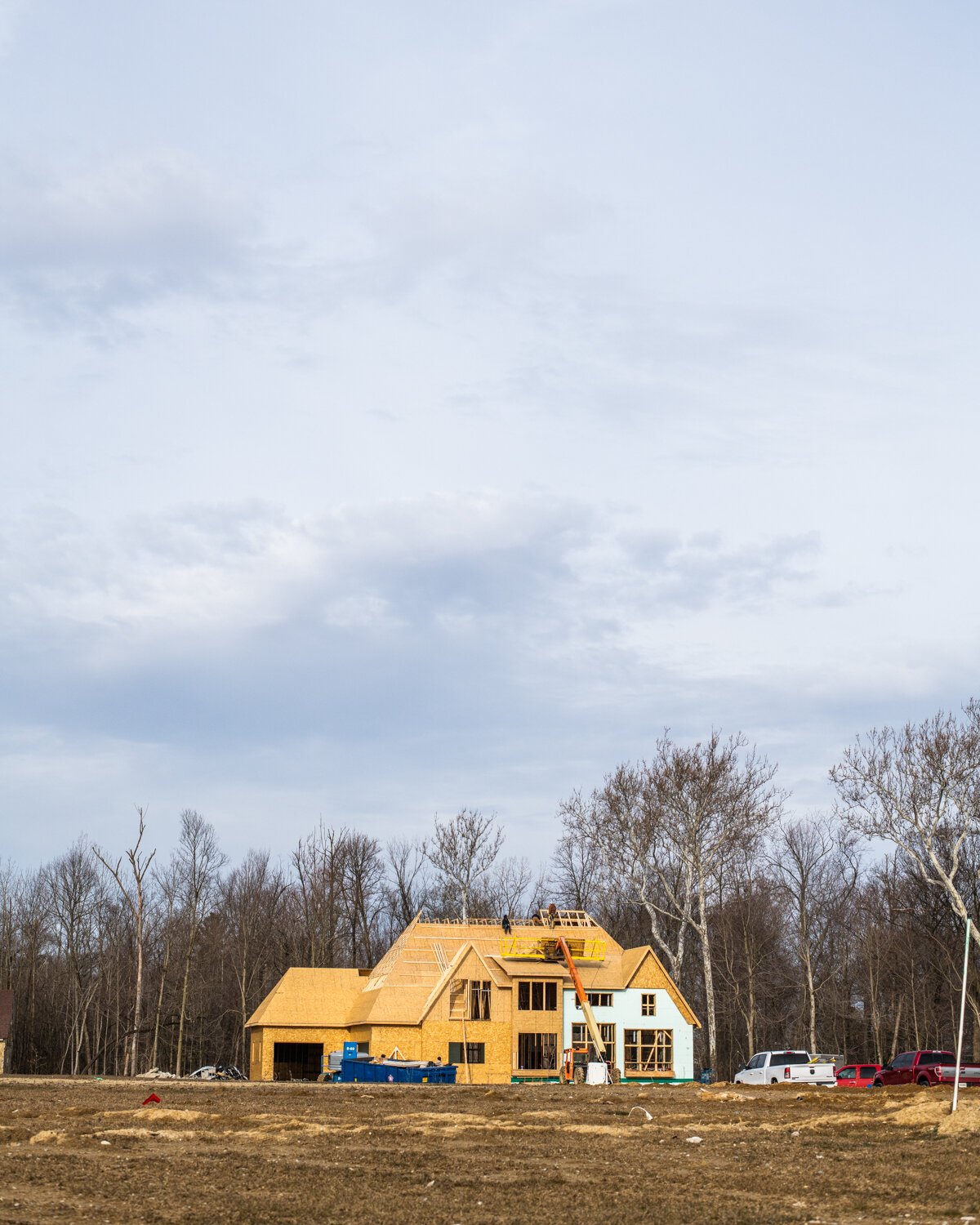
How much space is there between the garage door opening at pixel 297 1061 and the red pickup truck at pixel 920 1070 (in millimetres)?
30130

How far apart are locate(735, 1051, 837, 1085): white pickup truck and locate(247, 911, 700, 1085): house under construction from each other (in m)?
15.6

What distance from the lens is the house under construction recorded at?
61.7m

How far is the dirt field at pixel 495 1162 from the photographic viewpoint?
15008mm

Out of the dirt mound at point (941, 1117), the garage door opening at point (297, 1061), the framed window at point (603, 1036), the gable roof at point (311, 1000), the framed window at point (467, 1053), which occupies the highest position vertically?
the gable roof at point (311, 1000)

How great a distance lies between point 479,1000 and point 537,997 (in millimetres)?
2937

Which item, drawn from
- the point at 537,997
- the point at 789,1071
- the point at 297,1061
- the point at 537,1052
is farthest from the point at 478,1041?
the point at 789,1071

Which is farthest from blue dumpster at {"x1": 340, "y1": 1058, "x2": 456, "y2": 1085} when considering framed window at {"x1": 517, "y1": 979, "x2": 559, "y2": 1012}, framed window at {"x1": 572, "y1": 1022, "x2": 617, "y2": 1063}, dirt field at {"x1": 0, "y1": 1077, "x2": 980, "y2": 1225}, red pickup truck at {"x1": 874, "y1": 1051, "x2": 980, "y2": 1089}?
dirt field at {"x1": 0, "y1": 1077, "x2": 980, "y2": 1225}

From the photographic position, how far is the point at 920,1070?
43219 millimetres

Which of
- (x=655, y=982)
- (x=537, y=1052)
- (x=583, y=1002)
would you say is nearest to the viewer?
(x=583, y=1002)

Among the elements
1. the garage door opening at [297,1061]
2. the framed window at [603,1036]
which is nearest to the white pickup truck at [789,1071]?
the framed window at [603,1036]

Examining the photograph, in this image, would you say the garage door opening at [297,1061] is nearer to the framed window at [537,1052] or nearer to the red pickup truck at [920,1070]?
the framed window at [537,1052]

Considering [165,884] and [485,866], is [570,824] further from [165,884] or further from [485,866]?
[165,884]

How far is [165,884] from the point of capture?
337 feet

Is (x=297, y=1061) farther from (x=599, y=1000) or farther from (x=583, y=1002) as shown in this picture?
(x=599, y=1000)
